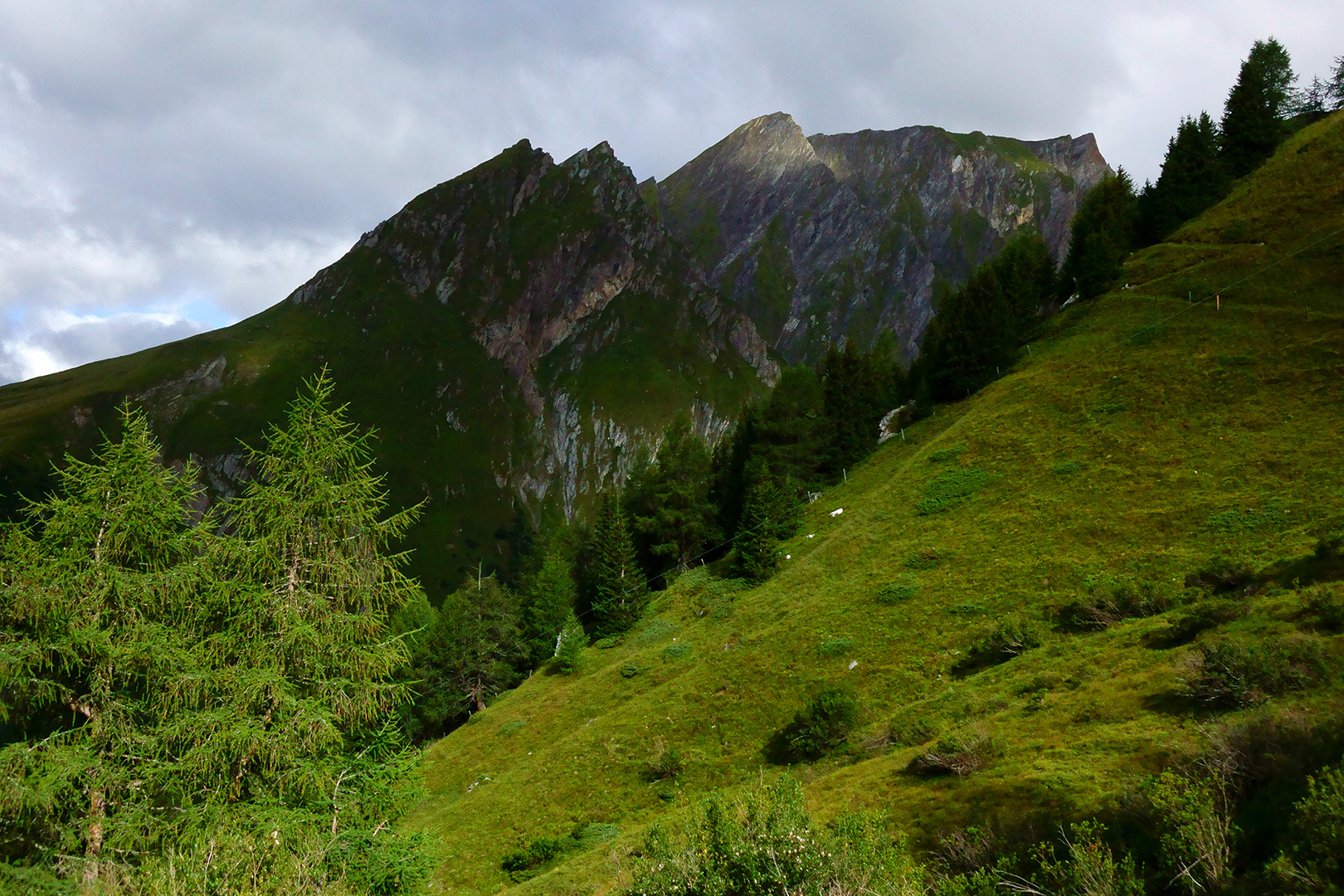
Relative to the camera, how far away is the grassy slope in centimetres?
2128

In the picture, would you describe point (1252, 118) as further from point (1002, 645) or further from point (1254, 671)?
point (1254, 671)

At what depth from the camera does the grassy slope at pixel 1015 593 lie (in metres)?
21.3

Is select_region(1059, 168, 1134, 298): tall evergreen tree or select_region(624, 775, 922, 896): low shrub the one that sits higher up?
select_region(1059, 168, 1134, 298): tall evergreen tree

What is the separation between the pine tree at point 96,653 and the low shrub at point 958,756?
19.7m

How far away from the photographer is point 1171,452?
42.8 meters

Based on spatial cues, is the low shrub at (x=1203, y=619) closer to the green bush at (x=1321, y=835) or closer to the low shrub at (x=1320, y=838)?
the green bush at (x=1321, y=835)

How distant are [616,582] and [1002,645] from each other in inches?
1518

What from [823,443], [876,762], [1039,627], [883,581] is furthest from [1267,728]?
[823,443]

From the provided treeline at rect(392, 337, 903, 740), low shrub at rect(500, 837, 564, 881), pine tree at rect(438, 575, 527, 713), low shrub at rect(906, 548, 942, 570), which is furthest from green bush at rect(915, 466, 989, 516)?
pine tree at rect(438, 575, 527, 713)

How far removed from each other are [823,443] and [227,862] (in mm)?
68619

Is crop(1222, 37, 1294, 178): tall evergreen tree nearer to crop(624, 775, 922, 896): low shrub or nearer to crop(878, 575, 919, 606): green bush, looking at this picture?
crop(878, 575, 919, 606): green bush

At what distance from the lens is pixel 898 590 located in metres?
40.9

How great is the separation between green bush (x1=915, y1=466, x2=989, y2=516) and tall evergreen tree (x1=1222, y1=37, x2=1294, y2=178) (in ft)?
209

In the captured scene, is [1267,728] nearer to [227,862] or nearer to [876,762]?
[876,762]
